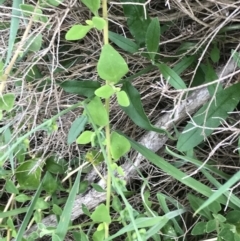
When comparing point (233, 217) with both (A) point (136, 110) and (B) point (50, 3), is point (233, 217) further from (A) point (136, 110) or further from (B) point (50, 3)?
(B) point (50, 3)

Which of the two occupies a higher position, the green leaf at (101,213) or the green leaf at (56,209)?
the green leaf at (101,213)

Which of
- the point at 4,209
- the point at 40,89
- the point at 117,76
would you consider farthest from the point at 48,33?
the point at 4,209

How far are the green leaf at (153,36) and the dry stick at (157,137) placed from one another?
95 millimetres

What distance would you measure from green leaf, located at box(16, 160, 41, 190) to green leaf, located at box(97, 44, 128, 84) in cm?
31

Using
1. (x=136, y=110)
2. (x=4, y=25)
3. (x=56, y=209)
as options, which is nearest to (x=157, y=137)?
(x=136, y=110)

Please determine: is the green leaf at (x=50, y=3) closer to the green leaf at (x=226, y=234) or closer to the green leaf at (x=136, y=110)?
the green leaf at (x=136, y=110)

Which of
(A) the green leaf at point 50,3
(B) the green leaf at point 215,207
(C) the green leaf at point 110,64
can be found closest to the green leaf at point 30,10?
(A) the green leaf at point 50,3

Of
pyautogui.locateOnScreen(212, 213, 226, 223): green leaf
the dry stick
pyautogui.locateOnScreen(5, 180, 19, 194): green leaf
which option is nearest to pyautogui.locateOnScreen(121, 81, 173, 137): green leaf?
the dry stick

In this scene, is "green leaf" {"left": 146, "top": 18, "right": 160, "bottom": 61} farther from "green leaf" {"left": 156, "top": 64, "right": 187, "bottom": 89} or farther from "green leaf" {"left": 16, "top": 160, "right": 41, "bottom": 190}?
"green leaf" {"left": 16, "top": 160, "right": 41, "bottom": 190}

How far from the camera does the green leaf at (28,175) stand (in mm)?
714

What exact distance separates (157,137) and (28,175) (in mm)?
239

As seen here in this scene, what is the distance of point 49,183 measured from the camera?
2.30 ft

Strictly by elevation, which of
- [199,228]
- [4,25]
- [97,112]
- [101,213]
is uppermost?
[4,25]

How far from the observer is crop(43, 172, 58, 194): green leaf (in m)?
0.70
